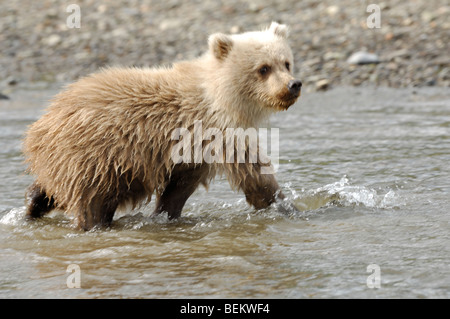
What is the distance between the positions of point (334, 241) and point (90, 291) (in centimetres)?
175

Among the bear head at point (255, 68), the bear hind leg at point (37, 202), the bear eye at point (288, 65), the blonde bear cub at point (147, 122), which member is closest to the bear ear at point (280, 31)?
the blonde bear cub at point (147, 122)

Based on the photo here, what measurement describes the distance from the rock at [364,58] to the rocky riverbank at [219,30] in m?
0.04

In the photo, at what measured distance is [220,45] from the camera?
576cm

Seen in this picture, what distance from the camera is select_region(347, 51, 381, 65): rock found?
11891 mm

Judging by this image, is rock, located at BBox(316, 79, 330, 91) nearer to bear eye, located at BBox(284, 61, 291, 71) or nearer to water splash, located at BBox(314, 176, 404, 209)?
water splash, located at BBox(314, 176, 404, 209)

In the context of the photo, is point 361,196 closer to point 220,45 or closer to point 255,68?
point 255,68

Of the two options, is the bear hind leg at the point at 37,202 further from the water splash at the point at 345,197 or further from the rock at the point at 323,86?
the rock at the point at 323,86

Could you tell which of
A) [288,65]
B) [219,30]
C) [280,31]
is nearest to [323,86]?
[219,30]

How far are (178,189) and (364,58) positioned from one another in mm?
6702

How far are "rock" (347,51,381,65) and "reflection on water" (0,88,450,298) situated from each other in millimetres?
3449

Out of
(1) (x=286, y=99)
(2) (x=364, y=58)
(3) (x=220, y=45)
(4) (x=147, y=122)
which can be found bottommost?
(4) (x=147, y=122)

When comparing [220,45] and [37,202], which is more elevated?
[220,45]

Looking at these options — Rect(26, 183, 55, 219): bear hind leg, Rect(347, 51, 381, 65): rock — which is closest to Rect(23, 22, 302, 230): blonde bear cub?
Rect(26, 183, 55, 219): bear hind leg
